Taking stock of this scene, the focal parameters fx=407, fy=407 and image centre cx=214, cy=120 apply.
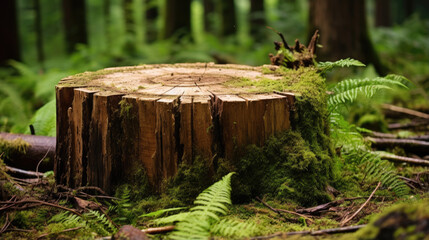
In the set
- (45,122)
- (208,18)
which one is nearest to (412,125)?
(45,122)

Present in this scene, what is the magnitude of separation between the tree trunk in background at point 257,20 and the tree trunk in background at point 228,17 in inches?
32.5

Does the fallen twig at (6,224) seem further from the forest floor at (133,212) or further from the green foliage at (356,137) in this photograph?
the green foliage at (356,137)

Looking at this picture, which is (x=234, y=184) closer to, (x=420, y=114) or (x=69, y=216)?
(x=69, y=216)

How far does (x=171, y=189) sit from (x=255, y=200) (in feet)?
1.92

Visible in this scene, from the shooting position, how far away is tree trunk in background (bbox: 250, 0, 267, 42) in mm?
15594

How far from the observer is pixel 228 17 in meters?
15.6

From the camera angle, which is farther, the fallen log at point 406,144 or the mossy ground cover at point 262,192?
the fallen log at point 406,144

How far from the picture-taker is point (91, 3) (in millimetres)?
26766

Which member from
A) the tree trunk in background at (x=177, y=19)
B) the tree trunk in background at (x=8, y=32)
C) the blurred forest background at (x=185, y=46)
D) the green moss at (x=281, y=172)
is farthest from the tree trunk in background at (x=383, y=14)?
the green moss at (x=281, y=172)

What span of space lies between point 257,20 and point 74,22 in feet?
24.7

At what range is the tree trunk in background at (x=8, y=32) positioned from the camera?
9203 millimetres

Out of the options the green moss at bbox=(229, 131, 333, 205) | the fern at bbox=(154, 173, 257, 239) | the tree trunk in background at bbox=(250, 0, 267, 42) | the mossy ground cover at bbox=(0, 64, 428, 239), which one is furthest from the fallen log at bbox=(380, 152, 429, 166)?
the tree trunk in background at bbox=(250, 0, 267, 42)

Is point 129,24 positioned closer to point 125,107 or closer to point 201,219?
point 125,107

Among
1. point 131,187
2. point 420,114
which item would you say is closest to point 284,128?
point 131,187
